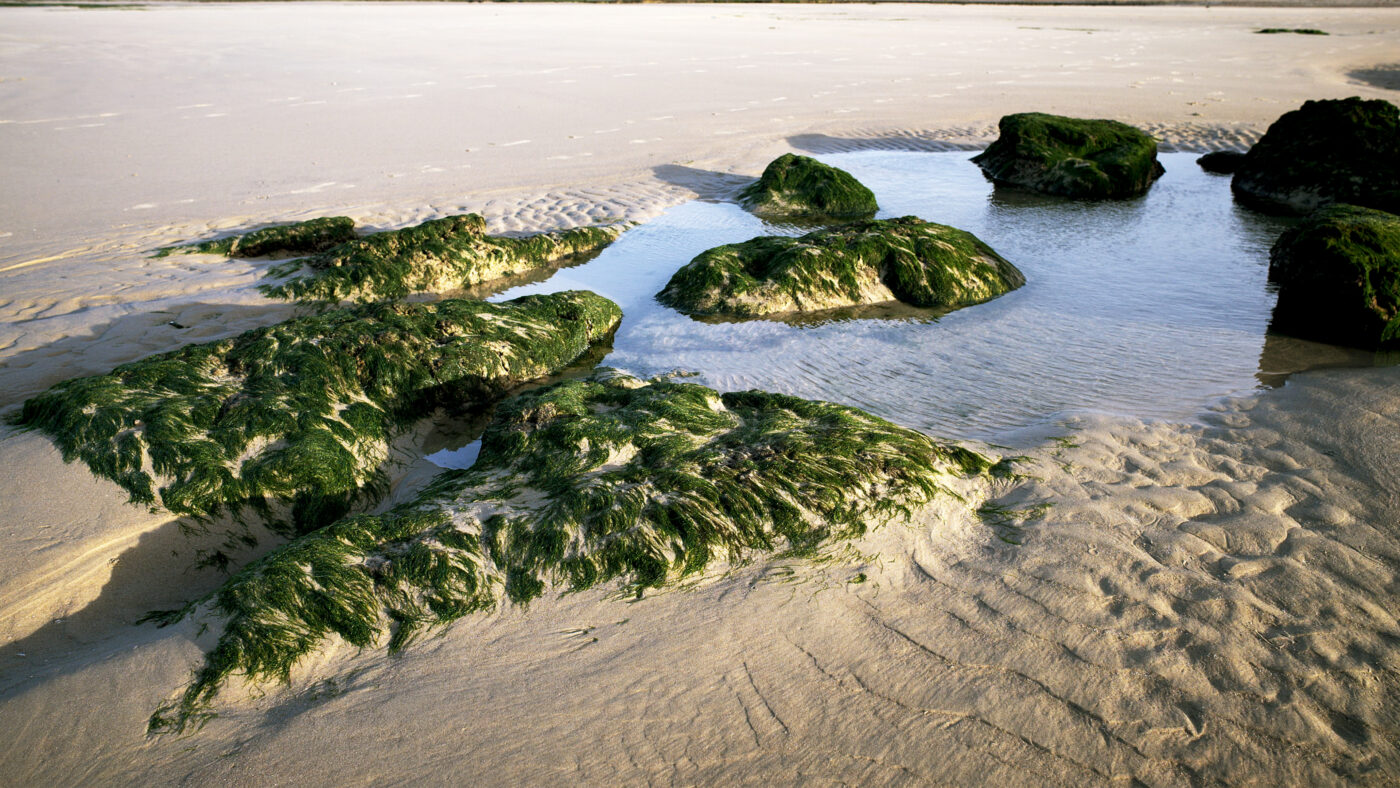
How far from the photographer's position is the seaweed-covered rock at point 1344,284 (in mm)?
5469

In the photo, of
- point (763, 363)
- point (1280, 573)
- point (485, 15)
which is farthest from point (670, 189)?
point (485, 15)

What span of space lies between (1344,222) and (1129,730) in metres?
5.49

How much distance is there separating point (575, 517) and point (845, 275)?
411cm

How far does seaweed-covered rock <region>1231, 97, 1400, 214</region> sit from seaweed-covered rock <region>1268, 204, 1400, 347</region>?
3.77 meters

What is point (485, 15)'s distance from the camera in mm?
33750

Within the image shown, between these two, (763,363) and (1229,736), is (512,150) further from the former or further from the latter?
(1229,736)

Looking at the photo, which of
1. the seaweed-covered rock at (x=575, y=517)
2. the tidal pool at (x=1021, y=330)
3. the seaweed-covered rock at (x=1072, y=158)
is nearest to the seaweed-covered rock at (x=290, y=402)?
the tidal pool at (x=1021, y=330)

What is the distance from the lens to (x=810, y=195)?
9.36 m

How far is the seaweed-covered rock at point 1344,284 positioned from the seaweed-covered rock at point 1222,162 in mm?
5692

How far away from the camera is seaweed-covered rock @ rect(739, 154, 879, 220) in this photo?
928cm

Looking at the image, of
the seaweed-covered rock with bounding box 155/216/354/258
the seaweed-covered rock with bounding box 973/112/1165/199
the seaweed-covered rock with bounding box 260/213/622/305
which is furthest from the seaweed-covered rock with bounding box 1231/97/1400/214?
the seaweed-covered rock with bounding box 155/216/354/258

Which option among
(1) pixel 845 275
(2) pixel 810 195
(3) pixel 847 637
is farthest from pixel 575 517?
(2) pixel 810 195

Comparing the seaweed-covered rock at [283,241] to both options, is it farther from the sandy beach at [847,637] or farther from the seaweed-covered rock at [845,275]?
the seaweed-covered rock at [845,275]

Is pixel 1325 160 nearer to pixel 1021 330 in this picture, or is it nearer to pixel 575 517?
pixel 1021 330
